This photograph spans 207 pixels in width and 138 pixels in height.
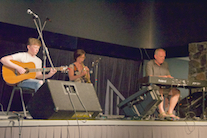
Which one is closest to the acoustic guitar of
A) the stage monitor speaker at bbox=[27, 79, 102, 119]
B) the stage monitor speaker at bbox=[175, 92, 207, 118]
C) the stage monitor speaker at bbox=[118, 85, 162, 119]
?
the stage monitor speaker at bbox=[27, 79, 102, 119]

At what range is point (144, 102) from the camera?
3.11 meters

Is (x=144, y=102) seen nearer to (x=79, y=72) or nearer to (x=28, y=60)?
(x=79, y=72)

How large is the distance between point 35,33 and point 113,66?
7.31ft

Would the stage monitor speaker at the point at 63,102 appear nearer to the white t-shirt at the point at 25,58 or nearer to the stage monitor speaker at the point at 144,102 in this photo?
the stage monitor speaker at the point at 144,102

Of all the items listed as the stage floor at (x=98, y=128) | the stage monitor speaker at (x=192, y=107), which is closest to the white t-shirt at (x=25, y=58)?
the stage floor at (x=98, y=128)

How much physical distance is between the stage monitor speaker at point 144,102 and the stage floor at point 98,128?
16.0 inches

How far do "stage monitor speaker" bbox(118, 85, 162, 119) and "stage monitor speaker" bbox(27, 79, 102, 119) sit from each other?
3.20ft

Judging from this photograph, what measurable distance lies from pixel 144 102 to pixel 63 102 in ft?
4.51

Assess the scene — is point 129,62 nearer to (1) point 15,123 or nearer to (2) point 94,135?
(2) point 94,135

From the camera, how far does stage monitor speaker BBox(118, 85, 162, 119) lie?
9.97 ft

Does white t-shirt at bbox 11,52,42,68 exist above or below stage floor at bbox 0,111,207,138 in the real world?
above

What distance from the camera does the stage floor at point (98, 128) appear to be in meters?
1.83

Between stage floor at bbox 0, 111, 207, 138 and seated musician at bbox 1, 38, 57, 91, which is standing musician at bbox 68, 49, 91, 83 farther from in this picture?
stage floor at bbox 0, 111, 207, 138

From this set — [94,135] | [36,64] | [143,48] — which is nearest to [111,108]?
[143,48]
